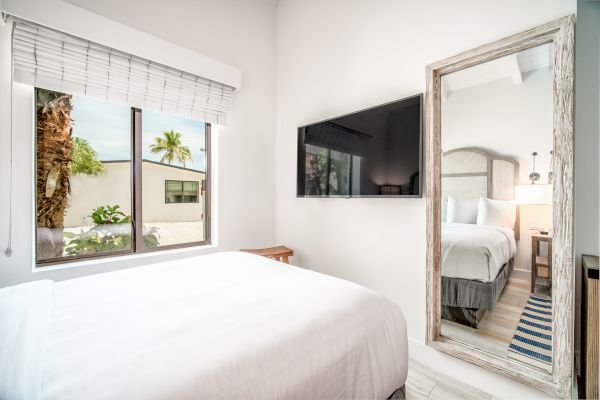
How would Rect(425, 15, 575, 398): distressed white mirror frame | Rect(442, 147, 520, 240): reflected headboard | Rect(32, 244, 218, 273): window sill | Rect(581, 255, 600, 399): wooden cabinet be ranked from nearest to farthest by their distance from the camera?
1. Rect(581, 255, 600, 399): wooden cabinet
2. Rect(425, 15, 575, 398): distressed white mirror frame
3. Rect(442, 147, 520, 240): reflected headboard
4. Rect(32, 244, 218, 273): window sill

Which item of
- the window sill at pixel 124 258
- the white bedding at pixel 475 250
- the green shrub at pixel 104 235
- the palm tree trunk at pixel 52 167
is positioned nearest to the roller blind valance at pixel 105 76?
the palm tree trunk at pixel 52 167

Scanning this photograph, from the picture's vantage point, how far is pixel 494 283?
163 centimetres

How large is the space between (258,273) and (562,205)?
1.63 meters

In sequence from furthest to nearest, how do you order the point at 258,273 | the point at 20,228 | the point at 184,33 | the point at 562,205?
the point at 184,33, the point at 20,228, the point at 258,273, the point at 562,205

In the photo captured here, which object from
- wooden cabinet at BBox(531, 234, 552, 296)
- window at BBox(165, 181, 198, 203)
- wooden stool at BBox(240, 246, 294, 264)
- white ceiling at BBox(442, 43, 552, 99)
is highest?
white ceiling at BBox(442, 43, 552, 99)

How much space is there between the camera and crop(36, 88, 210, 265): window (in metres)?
1.88

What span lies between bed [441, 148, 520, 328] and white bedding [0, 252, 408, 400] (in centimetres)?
79

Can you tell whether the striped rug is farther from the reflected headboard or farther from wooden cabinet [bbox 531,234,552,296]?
the reflected headboard

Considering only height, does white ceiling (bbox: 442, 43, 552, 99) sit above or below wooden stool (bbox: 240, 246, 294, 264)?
above

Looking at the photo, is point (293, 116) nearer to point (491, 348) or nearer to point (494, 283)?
point (494, 283)

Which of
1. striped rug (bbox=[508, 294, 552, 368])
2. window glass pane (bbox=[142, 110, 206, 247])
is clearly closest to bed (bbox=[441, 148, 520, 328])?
striped rug (bbox=[508, 294, 552, 368])

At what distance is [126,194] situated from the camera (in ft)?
7.32

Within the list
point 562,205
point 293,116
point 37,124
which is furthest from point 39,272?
point 562,205

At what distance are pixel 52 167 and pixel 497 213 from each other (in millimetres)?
2996
